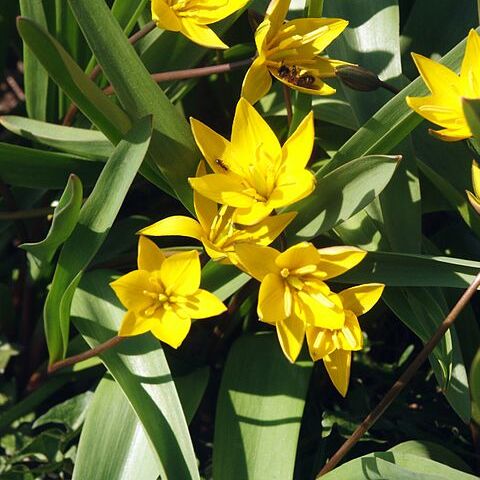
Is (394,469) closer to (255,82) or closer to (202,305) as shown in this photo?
(202,305)

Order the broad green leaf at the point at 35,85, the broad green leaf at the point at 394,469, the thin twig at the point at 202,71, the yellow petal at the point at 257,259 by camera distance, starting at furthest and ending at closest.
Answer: the broad green leaf at the point at 35,85, the thin twig at the point at 202,71, the broad green leaf at the point at 394,469, the yellow petal at the point at 257,259

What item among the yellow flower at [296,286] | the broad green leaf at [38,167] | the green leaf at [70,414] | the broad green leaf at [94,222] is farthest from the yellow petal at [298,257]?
the green leaf at [70,414]

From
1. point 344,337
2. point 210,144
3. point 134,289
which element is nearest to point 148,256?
point 134,289

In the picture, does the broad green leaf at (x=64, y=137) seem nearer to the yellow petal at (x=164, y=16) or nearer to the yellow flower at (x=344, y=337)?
the yellow petal at (x=164, y=16)

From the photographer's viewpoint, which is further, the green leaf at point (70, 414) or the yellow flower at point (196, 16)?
the green leaf at point (70, 414)

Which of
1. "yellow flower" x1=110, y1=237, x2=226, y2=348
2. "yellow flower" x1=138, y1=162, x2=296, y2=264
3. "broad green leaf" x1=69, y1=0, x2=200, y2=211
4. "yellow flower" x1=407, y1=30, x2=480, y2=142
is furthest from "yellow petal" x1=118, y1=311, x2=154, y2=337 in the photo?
"yellow flower" x1=407, y1=30, x2=480, y2=142

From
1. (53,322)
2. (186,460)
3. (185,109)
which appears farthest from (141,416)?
(185,109)
